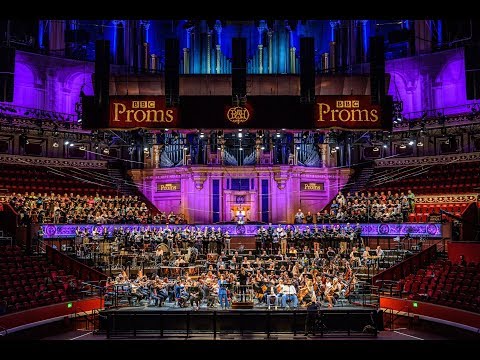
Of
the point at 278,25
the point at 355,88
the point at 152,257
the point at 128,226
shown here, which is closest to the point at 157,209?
the point at 128,226

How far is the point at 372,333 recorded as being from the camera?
17375 mm

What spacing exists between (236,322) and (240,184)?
16.0 metres

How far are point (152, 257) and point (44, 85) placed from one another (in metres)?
14.9

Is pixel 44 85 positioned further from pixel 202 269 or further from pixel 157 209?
pixel 202 269

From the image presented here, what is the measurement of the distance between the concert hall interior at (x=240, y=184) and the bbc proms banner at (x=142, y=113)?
0.04 m

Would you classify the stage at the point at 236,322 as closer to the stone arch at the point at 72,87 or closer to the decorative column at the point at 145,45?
the stone arch at the point at 72,87

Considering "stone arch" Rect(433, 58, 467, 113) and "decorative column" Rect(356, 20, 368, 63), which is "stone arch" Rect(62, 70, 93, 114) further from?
"stone arch" Rect(433, 58, 467, 113)

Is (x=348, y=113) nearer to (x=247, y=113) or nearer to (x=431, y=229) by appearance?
(x=247, y=113)

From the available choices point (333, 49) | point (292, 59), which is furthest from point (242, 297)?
point (333, 49)

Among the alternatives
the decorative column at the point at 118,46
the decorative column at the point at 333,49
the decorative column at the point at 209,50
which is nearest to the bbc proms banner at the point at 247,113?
the decorative column at the point at 209,50

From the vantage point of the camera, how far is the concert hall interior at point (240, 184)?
17250mm

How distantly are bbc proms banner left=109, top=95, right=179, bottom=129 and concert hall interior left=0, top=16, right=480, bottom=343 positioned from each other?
1.6 inches

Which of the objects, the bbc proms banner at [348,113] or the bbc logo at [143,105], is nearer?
the bbc proms banner at [348,113]

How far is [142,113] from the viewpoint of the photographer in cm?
1689
